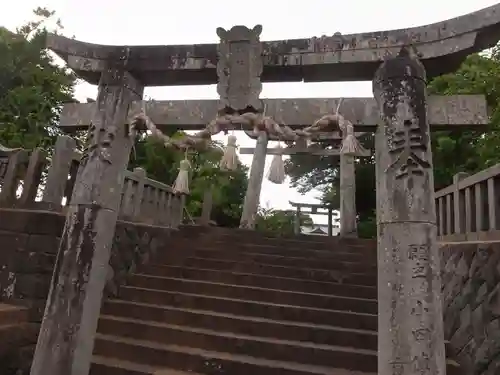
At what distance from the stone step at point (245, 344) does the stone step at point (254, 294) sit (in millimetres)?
971

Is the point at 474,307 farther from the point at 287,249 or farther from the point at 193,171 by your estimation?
the point at 193,171

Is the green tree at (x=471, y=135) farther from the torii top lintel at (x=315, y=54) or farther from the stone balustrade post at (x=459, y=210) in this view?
the torii top lintel at (x=315, y=54)

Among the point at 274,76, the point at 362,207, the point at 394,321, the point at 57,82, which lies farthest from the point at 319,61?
the point at 362,207

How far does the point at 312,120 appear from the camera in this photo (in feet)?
12.2

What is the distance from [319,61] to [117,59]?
216 centimetres

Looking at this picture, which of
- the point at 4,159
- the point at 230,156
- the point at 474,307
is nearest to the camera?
the point at 230,156

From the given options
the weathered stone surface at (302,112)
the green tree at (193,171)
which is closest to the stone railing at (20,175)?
the weathered stone surface at (302,112)

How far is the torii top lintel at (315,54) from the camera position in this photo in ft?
11.0

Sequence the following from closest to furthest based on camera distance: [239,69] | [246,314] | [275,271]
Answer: [239,69], [246,314], [275,271]

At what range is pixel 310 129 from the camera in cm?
358

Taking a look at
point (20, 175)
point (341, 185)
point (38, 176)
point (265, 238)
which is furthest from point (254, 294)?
point (341, 185)

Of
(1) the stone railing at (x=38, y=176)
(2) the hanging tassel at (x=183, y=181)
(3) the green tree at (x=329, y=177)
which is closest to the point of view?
(2) the hanging tassel at (x=183, y=181)

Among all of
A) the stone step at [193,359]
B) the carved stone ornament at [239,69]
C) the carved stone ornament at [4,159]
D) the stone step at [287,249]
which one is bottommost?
the stone step at [193,359]

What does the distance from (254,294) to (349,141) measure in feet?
12.3
